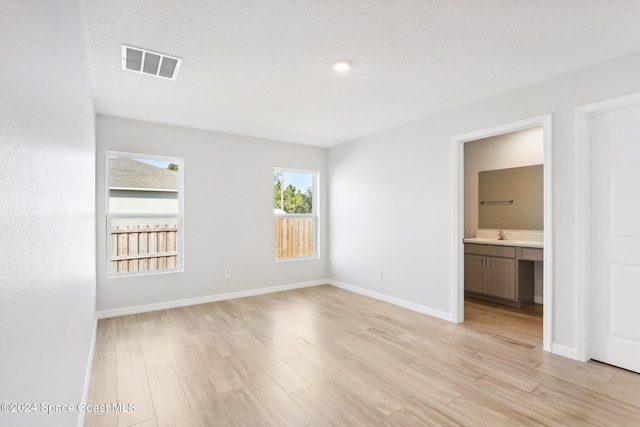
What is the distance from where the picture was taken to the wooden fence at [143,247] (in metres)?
4.04

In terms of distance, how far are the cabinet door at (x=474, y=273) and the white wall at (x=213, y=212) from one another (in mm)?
2678

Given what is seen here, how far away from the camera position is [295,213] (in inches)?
223

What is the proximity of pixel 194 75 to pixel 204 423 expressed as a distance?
2.74m

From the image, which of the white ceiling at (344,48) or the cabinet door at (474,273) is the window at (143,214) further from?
the cabinet door at (474,273)

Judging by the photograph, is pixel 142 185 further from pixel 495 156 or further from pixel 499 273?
pixel 495 156

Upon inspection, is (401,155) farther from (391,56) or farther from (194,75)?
(194,75)

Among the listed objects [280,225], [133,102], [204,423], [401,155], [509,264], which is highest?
[133,102]

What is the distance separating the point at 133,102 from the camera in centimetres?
351

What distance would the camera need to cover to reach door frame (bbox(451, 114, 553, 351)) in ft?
9.68

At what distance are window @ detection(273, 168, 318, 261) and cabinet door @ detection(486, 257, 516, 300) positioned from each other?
2.87m

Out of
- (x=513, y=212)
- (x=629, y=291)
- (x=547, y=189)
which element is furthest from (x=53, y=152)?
(x=513, y=212)

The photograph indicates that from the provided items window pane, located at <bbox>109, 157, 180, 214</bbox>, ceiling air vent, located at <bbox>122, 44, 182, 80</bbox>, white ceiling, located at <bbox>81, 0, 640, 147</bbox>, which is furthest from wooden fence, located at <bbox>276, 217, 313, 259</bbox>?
ceiling air vent, located at <bbox>122, 44, 182, 80</bbox>

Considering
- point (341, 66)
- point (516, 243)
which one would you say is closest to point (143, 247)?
point (341, 66)

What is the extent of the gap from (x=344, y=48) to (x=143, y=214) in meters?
3.34
